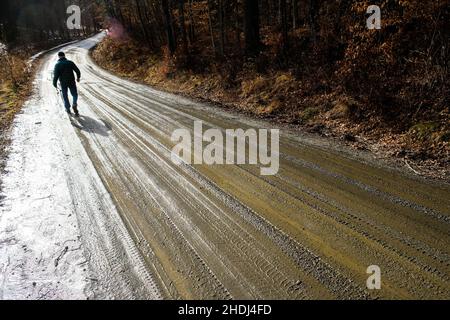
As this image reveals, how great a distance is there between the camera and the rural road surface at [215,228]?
3.46 metres

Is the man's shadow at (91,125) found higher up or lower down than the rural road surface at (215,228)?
higher up

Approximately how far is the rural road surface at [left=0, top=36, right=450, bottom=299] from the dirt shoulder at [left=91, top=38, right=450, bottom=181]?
0.84 m

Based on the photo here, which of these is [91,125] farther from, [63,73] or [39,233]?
[39,233]

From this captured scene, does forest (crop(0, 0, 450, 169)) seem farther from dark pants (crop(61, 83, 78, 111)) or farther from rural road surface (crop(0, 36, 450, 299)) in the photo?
dark pants (crop(61, 83, 78, 111))

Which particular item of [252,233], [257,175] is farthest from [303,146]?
[252,233]

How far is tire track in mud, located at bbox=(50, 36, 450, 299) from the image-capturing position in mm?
3432

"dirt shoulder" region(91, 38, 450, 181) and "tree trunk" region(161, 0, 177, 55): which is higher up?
"tree trunk" region(161, 0, 177, 55)

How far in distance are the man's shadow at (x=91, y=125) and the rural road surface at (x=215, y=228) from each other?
57.5 inches

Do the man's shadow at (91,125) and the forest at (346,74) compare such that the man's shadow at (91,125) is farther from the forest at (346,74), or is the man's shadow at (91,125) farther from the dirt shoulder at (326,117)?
the forest at (346,74)

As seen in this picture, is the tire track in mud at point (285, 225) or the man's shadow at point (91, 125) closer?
the tire track in mud at point (285, 225)

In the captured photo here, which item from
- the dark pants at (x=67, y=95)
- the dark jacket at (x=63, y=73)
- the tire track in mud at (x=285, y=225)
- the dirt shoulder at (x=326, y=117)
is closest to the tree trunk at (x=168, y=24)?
the dirt shoulder at (x=326, y=117)

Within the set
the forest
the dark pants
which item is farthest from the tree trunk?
the dark pants

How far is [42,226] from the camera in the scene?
467 cm
